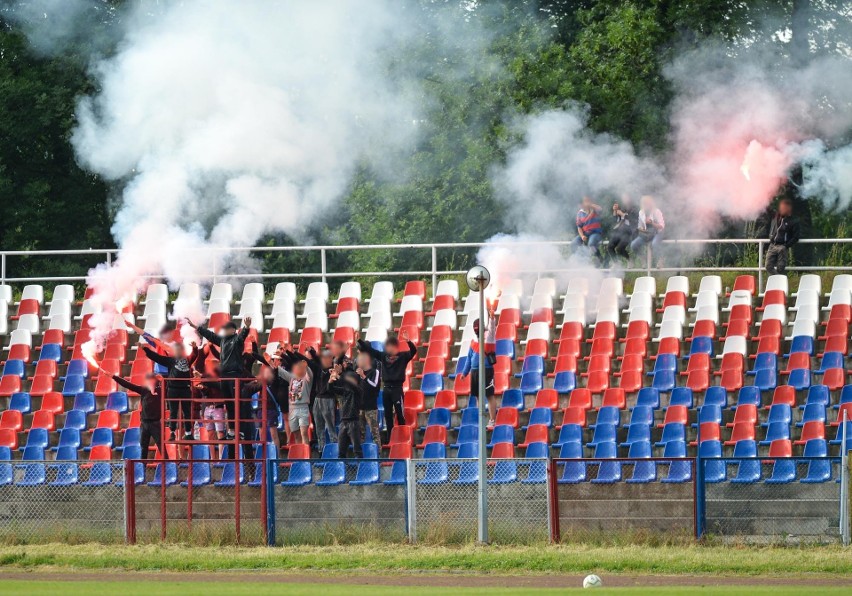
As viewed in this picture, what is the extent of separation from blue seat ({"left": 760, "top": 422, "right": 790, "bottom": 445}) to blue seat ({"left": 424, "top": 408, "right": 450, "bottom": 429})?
4807 mm

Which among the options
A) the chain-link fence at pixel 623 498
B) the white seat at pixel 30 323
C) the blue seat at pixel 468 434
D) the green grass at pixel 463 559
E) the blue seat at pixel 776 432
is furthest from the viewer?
the white seat at pixel 30 323

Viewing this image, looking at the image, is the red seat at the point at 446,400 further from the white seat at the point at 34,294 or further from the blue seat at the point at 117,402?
the white seat at the point at 34,294

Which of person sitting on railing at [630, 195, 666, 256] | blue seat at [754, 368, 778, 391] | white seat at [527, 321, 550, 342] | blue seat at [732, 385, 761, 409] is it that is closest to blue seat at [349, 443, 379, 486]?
white seat at [527, 321, 550, 342]

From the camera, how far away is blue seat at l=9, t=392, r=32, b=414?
26219 mm

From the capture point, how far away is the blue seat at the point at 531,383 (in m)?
24.5

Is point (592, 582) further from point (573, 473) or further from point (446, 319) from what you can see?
point (446, 319)

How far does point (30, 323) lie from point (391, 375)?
8187 millimetres

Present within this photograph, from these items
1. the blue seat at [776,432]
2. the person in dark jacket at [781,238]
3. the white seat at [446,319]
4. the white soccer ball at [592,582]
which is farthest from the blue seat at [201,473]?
the person in dark jacket at [781,238]

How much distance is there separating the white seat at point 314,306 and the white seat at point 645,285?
5484 millimetres

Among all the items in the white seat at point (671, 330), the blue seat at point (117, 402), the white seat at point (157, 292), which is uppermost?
the white seat at point (157, 292)

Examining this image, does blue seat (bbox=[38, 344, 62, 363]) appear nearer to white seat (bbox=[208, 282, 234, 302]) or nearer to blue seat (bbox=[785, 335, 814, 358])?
white seat (bbox=[208, 282, 234, 302])

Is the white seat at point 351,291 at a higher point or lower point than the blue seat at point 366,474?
higher

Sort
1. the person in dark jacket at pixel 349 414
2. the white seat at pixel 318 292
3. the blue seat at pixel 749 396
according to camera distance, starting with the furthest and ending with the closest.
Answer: the white seat at pixel 318 292, the blue seat at pixel 749 396, the person in dark jacket at pixel 349 414

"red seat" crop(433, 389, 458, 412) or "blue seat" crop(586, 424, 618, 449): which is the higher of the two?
"red seat" crop(433, 389, 458, 412)
